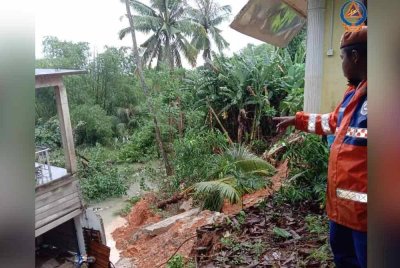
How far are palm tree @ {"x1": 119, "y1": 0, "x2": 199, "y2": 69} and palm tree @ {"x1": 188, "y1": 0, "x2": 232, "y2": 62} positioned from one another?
21.9 inches

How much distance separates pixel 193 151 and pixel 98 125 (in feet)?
12.4

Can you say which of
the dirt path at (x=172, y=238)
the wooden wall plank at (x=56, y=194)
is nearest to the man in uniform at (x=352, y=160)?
the dirt path at (x=172, y=238)

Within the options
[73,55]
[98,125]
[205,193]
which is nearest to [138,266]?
[205,193]

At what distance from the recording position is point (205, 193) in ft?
13.6

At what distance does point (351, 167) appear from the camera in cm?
108

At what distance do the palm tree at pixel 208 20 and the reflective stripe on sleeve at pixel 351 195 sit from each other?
12908 mm

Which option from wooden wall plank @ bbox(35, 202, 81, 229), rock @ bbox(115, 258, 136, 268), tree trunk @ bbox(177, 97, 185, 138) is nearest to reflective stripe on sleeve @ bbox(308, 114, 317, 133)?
wooden wall plank @ bbox(35, 202, 81, 229)

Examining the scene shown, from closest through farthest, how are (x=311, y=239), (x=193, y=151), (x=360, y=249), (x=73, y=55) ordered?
(x=360, y=249) < (x=311, y=239) < (x=193, y=151) < (x=73, y=55)

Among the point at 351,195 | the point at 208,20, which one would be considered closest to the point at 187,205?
the point at 351,195

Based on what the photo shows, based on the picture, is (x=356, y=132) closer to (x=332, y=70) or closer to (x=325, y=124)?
(x=325, y=124)

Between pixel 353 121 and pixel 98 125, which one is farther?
pixel 98 125

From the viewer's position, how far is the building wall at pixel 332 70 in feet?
8.84

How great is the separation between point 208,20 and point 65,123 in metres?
11.5
